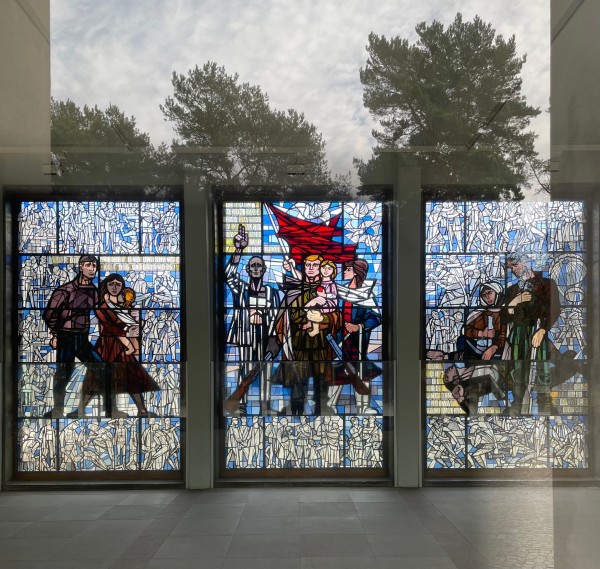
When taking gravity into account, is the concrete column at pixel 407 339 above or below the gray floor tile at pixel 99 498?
above

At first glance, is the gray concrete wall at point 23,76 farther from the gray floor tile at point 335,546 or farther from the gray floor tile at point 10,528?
the gray floor tile at point 335,546

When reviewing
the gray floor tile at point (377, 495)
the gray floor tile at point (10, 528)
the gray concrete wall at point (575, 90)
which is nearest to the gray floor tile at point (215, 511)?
the gray floor tile at point (377, 495)

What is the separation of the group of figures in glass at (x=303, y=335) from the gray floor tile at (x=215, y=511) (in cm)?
72

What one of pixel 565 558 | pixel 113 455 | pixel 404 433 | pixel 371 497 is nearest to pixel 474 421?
pixel 404 433

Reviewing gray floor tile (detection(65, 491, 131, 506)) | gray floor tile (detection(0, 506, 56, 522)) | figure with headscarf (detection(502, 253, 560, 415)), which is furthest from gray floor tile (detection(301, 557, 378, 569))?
figure with headscarf (detection(502, 253, 560, 415))

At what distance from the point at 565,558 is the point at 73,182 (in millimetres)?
3441

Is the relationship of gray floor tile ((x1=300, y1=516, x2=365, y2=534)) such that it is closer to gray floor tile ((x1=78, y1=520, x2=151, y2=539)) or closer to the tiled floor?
the tiled floor

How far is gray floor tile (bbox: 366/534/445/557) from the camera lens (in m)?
2.80

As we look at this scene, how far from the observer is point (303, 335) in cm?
441

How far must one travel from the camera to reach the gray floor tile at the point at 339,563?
269cm

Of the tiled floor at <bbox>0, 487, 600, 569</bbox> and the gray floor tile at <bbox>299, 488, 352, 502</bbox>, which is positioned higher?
the tiled floor at <bbox>0, 487, 600, 569</bbox>

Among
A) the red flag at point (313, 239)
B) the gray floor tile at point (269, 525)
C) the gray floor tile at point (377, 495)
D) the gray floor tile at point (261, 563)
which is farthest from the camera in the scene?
the red flag at point (313, 239)

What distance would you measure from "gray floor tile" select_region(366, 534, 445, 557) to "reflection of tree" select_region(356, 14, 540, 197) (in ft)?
7.24

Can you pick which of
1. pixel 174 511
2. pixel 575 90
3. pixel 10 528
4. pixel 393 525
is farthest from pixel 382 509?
pixel 575 90
